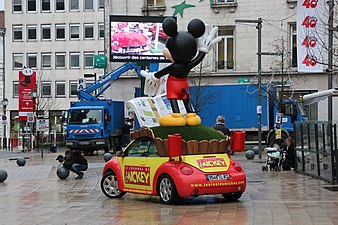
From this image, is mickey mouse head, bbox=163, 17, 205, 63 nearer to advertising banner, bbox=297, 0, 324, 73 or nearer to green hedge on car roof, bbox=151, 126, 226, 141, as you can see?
green hedge on car roof, bbox=151, 126, 226, 141

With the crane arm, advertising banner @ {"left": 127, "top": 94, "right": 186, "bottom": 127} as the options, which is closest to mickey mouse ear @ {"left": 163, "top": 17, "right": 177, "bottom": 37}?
advertising banner @ {"left": 127, "top": 94, "right": 186, "bottom": 127}

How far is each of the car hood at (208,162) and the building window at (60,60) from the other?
2384 inches

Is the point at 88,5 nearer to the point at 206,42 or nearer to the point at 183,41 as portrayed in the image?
the point at 206,42

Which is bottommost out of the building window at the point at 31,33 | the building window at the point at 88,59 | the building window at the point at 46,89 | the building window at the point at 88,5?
the building window at the point at 46,89

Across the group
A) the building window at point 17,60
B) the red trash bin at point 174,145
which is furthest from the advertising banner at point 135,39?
the building window at point 17,60

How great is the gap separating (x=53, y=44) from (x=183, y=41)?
59027 millimetres

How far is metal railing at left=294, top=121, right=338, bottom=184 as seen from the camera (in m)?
17.3

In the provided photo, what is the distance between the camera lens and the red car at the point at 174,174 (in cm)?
1352

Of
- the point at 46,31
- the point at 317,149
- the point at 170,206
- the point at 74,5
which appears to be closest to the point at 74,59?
the point at 46,31

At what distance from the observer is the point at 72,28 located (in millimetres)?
72688

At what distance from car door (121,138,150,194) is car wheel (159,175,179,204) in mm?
456

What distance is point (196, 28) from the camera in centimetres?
1555

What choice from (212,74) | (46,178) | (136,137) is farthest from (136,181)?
(212,74)

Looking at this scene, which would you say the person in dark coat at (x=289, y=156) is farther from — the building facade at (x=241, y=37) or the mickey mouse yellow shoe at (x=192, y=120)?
the building facade at (x=241, y=37)
